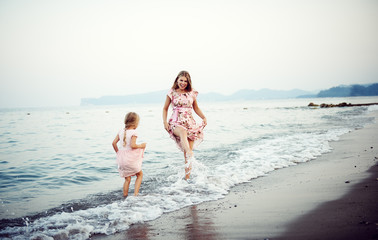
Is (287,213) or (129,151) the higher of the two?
(129,151)

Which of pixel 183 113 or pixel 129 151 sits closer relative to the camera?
pixel 129 151

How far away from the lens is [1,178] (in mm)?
7113

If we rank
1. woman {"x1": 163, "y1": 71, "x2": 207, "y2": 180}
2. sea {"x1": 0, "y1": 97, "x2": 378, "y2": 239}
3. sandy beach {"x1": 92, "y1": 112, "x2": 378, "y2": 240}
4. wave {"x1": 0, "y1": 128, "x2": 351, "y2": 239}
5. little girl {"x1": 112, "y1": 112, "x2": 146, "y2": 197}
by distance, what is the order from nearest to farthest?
sandy beach {"x1": 92, "y1": 112, "x2": 378, "y2": 240}, wave {"x1": 0, "y1": 128, "x2": 351, "y2": 239}, sea {"x1": 0, "y1": 97, "x2": 378, "y2": 239}, little girl {"x1": 112, "y1": 112, "x2": 146, "y2": 197}, woman {"x1": 163, "y1": 71, "x2": 207, "y2": 180}

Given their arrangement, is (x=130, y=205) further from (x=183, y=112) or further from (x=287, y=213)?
(x=287, y=213)

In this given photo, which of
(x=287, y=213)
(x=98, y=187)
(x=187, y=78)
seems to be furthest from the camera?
(x=98, y=187)

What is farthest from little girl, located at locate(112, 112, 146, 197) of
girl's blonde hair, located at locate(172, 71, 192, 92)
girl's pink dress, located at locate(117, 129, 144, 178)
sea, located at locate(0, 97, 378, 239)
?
girl's blonde hair, located at locate(172, 71, 192, 92)

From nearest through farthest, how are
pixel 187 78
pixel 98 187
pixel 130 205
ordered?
pixel 130 205 → pixel 187 78 → pixel 98 187

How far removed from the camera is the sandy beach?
2906mm

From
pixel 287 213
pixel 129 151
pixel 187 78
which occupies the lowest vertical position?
pixel 287 213

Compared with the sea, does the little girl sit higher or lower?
higher

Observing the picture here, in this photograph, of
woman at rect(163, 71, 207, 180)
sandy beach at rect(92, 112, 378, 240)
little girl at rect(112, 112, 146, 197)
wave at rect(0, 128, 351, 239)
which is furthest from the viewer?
woman at rect(163, 71, 207, 180)

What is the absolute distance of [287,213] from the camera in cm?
347

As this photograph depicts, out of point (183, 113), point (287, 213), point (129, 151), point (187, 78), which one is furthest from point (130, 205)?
point (187, 78)

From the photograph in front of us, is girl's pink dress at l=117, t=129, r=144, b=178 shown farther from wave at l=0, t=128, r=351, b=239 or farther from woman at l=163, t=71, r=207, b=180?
woman at l=163, t=71, r=207, b=180
